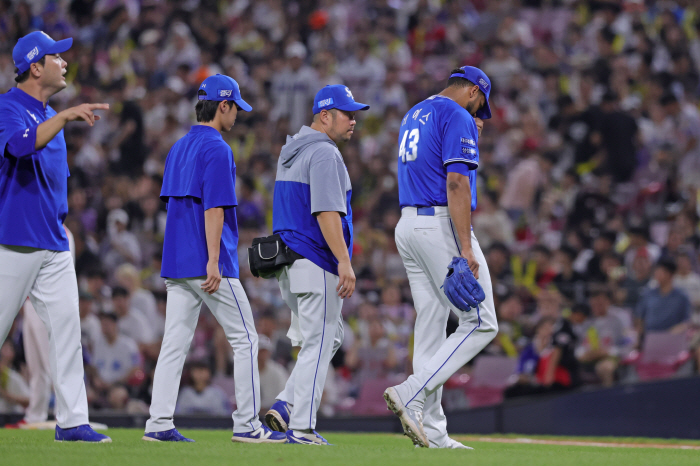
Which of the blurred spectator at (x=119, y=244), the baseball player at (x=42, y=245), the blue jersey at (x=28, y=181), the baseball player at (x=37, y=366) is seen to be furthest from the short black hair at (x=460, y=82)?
the blurred spectator at (x=119, y=244)

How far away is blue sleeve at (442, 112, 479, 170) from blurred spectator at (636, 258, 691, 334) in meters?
5.44

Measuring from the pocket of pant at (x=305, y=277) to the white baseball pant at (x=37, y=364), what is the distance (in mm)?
3227

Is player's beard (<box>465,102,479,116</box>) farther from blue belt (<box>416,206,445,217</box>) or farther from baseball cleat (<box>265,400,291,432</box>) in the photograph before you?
baseball cleat (<box>265,400,291,432</box>)

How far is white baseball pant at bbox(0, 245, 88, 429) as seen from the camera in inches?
209

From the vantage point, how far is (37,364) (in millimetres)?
8047

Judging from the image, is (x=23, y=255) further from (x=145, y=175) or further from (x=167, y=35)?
(x=167, y=35)

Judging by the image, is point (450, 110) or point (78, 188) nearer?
point (450, 110)

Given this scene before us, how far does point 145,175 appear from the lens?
14812mm

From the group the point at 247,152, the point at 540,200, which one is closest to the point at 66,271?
the point at 540,200

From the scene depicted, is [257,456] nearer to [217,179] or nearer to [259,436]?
[259,436]

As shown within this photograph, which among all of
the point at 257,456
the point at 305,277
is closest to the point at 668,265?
the point at 305,277

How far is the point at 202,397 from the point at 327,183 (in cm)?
534

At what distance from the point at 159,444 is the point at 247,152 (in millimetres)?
10825

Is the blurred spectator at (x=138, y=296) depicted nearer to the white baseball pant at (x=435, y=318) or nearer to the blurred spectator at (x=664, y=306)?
the blurred spectator at (x=664, y=306)
